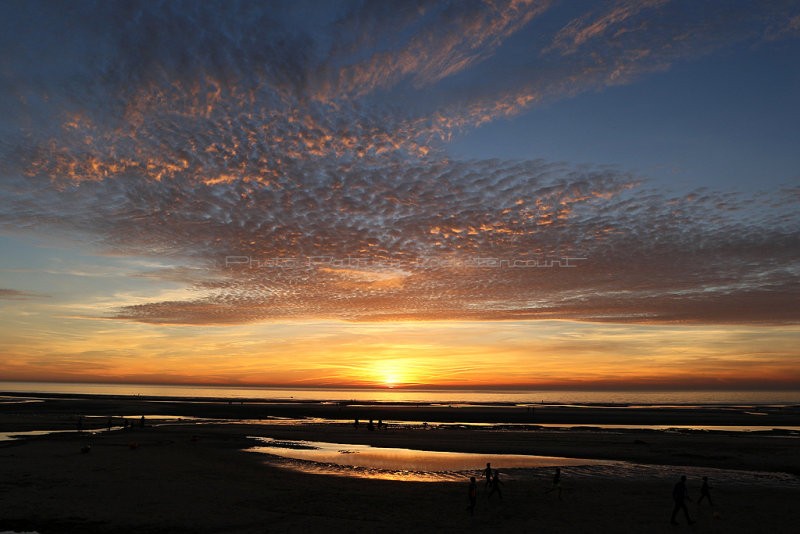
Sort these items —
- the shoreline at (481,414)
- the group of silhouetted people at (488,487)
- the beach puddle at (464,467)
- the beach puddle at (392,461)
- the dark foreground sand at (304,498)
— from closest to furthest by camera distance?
the dark foreground sand at (304,498) → the group of silhouetted people at (488,487) → the beach puddle at (464,467) → the beach puddle at (392,461) → the shoreline at (481,414)

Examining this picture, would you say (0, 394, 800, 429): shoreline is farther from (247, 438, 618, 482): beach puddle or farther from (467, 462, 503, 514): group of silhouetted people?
(467, 462, 503, 514): group of silhouetted people

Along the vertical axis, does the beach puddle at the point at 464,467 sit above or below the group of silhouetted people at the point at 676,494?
below

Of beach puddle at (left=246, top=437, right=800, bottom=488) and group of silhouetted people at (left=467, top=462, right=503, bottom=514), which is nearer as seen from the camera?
group of silhouetted people at (left=467, top=462, right=503, bottom=514)

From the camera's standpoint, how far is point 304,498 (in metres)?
24.2

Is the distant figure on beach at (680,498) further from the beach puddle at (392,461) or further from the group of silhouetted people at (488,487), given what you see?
the beach puddle at (392,461)

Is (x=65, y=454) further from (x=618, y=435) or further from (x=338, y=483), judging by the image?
(x=618, y=435)

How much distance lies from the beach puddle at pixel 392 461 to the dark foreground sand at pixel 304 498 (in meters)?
2.21

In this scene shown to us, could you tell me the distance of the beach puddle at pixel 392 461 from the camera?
31.6 m

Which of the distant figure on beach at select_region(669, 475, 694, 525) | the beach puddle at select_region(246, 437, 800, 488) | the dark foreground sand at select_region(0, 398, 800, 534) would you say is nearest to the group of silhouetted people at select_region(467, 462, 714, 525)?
the distant figure on beach at select_region(669, 475, 694, 525)

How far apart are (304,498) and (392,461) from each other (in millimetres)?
13551

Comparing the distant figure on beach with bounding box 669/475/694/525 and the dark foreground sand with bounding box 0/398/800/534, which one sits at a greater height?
the distant figure on beach with bounding box 669/475/694/525

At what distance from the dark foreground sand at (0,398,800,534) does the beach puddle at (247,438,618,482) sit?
2.21 meters

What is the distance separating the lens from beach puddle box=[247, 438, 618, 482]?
104 ft

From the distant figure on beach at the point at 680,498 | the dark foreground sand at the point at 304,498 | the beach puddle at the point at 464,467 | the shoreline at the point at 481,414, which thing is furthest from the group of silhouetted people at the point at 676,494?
the shoreline at the point at 481,414
